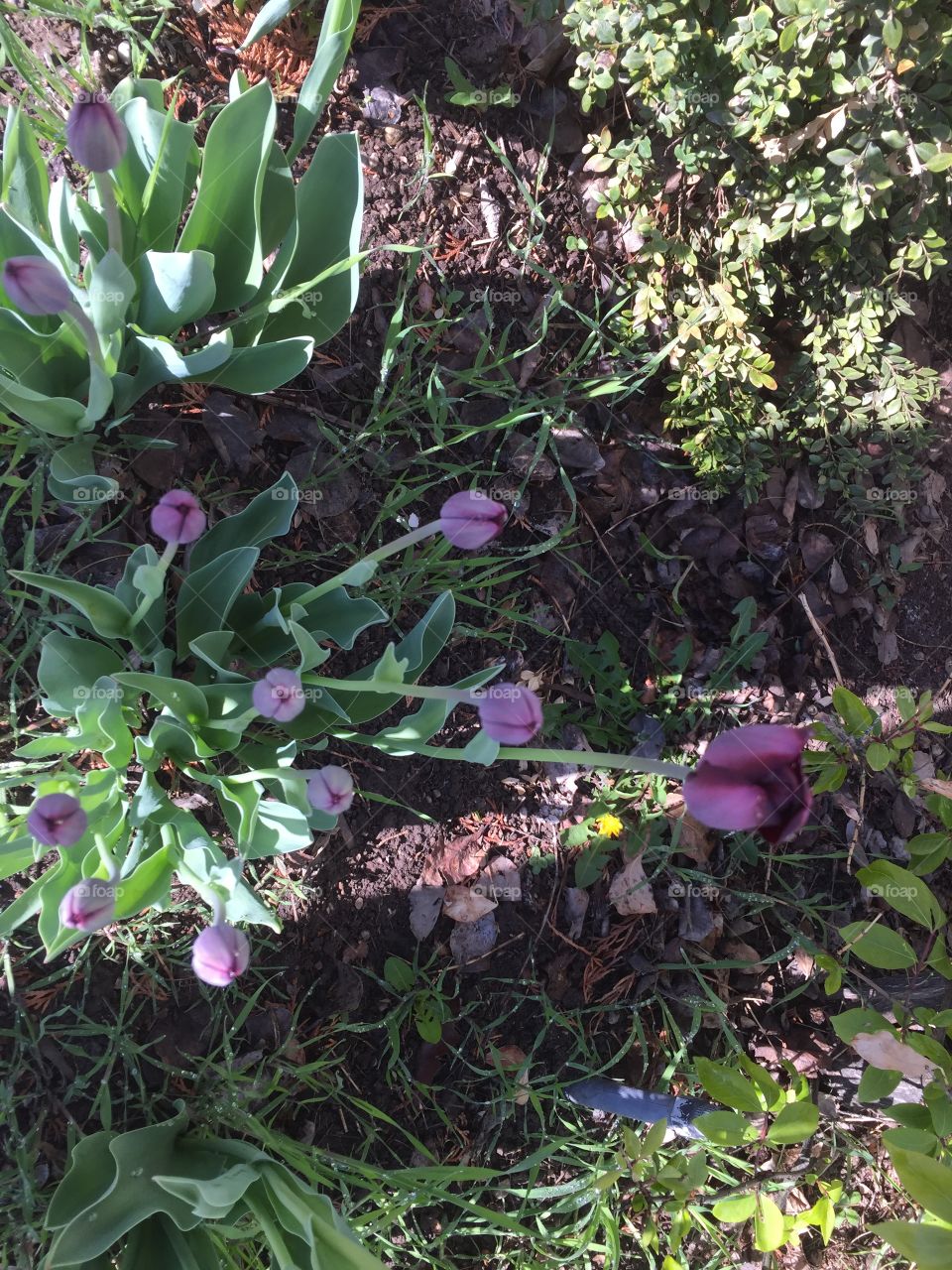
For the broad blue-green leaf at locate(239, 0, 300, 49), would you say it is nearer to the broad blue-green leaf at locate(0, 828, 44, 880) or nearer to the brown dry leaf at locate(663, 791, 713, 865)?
the broad blue-green leaf at locate(0, 828, 44, 880)

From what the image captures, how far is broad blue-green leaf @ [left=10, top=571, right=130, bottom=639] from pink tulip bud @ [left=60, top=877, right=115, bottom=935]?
16.4 inches

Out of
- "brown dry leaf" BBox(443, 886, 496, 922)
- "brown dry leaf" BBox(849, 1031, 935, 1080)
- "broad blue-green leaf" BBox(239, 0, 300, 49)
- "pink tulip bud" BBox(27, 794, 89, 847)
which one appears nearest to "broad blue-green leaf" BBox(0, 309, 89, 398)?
"broad blue-green leaf" BBox(239, 0, 300, 49)

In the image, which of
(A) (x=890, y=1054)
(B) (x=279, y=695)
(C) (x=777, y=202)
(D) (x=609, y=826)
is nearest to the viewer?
(B) (x=279, y=695)

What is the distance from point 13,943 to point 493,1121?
1048mm

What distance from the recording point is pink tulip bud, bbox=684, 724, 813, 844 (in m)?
1.02

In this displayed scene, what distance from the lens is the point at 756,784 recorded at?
103 cm

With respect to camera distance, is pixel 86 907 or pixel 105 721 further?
pixel 105 721

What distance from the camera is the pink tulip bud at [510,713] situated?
1.13 meters

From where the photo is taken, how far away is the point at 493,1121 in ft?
6.31

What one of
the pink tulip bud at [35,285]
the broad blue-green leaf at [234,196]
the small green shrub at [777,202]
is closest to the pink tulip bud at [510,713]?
the pink tulip bud at [35,285]

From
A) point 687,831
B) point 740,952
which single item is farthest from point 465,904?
point 740,952

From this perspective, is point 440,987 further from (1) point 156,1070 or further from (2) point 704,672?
(2) point 704,672

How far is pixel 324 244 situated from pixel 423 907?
132 centimetres

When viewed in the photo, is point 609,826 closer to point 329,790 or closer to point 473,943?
point 473,943
